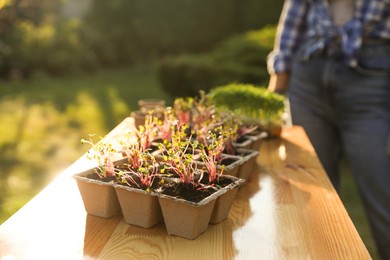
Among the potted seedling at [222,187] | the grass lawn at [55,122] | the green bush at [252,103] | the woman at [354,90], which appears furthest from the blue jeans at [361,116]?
the grass lawn at [55,122]

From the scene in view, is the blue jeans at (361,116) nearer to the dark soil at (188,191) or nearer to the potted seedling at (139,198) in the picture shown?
the dark soil at (188,191)

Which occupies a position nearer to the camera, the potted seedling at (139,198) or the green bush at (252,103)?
the potted seedling at (139,198)

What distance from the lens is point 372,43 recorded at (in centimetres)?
304

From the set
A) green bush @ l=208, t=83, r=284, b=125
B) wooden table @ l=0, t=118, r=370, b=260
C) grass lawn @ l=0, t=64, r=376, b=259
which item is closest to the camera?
wooden table @ l=0, t=118, r=370, b=260

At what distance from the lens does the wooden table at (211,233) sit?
158 centimetres

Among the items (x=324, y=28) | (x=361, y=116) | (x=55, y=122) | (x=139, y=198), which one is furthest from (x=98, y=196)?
(x=55, y=122)

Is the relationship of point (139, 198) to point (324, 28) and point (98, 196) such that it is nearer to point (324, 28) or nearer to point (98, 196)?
point (98, 196)

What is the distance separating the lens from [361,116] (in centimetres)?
301

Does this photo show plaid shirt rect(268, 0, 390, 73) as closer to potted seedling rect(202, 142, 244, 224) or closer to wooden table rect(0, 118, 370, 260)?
wooden table rect(0, 118, 370, 260)

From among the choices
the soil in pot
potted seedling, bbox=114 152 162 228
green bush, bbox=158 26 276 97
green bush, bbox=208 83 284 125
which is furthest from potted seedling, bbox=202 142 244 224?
green bush, bbox=158 26 276 97

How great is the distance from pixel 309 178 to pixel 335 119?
2.97ft

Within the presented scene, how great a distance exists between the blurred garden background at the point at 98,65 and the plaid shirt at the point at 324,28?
2125mm

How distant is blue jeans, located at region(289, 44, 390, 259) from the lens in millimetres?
2924

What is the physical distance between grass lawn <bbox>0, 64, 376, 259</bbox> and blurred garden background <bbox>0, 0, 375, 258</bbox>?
0.05 feet
